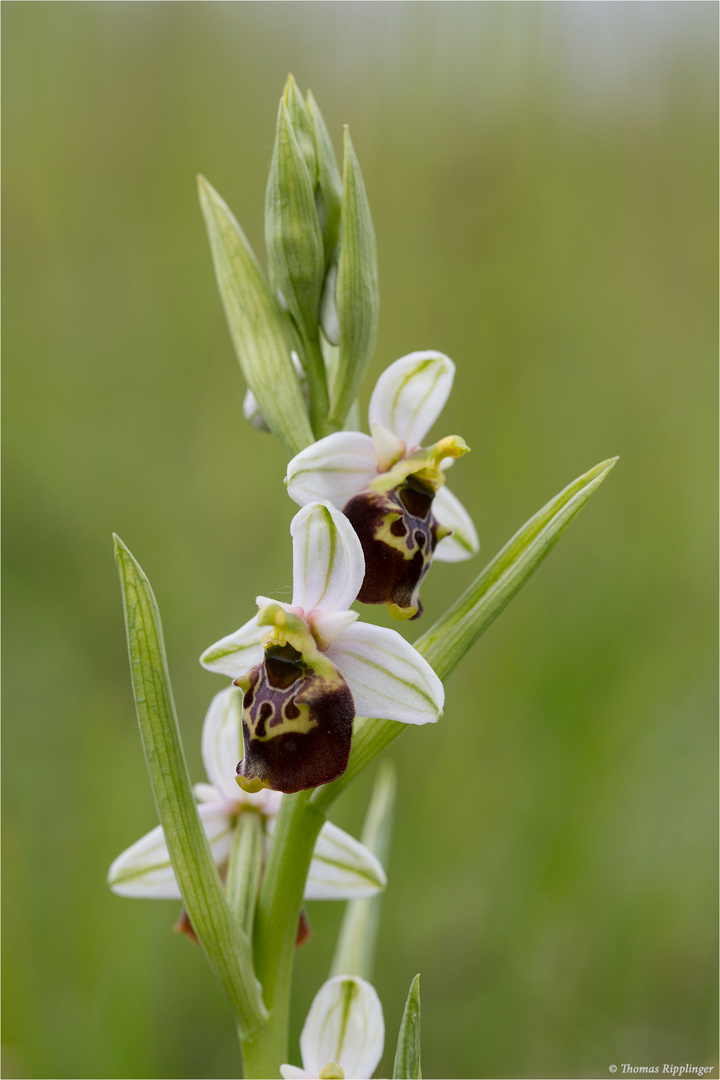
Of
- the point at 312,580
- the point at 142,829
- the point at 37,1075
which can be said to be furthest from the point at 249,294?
the point at 37,1075

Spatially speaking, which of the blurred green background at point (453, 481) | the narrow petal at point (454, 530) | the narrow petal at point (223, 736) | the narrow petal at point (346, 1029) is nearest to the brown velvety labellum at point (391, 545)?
the narrow petal at point (454, 530)

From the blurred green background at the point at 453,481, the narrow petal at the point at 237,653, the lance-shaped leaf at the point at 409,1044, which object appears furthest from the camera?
the blurred green background at the point at 453,481

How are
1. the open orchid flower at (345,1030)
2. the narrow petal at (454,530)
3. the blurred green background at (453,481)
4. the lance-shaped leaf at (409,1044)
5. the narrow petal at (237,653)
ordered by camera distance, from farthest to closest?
the blurred green background at (453,481) < the narrow petal at (454,530) < the open orchid flower at (345,1030) < the narrow petal at (237,653) < the lance-shaped leaf at (409,1044)

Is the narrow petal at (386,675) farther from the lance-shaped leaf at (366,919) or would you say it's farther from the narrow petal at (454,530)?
the lance-shaped leaf at (366,919)

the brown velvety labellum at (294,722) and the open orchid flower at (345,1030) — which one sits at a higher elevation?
the brown velvety labellum at (294,722)

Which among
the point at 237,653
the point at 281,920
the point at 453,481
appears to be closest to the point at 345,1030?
the point at 281,920

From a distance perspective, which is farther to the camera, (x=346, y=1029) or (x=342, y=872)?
(x=342, y=872)

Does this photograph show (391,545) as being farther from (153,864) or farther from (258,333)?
(153,864)
